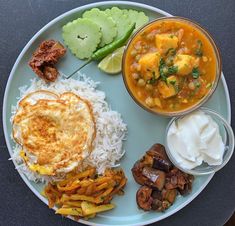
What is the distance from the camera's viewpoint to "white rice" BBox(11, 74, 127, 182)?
3084 mm

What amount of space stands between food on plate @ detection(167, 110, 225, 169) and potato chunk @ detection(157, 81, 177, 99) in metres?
0.24

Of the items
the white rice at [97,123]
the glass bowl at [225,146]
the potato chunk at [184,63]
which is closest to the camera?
the potato chunk at [184,63]

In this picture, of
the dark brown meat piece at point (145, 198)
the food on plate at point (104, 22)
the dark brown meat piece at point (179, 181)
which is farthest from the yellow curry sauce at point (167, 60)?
the dark brown meat piece at point (145, 198)

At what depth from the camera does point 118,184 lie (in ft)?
10.0

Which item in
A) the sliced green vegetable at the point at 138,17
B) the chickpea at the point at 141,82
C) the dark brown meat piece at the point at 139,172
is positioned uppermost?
the sliced green vegetable at the point at 138,17

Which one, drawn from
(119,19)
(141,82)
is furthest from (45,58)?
(141,82)

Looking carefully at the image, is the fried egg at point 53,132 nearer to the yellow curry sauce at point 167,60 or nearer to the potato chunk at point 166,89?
the yellow curry sauce at point 167,60

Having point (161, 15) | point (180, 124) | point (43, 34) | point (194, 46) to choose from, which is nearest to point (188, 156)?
point (180, 124)

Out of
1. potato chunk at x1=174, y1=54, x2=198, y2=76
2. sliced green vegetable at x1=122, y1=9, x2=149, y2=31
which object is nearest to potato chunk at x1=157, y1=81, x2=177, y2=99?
potato chunk at x1=174, y1=54, x2=198, y2=76

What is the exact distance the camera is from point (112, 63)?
3055 millimetres

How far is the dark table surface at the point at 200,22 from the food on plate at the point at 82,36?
0.74ft

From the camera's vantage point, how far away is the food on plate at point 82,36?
2986mm

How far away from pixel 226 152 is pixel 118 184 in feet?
2.53

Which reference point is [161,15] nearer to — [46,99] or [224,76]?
[224,76]
